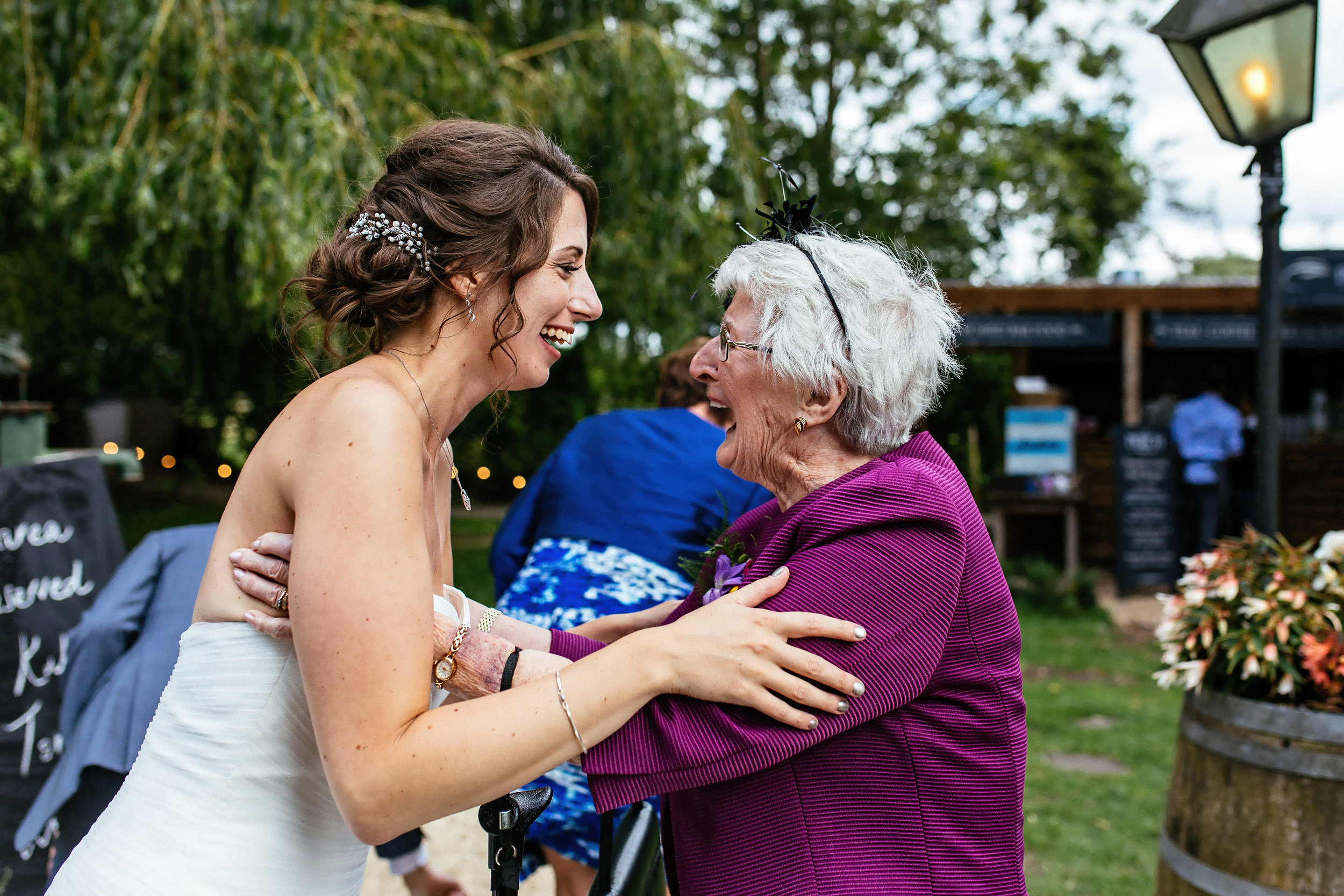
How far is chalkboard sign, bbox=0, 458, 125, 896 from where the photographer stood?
3.28 meters

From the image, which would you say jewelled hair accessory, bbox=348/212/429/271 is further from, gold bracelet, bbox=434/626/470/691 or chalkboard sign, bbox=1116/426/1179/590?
chalkboard sign, bbox=1116/426/1179/590

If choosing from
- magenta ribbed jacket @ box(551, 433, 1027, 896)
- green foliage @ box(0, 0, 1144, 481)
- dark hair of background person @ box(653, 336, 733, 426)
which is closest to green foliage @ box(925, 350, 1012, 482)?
green foliage @ box(0, 0, 1144, 481)

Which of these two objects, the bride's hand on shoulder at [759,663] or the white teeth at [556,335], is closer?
the bride's hand on shoulder at [759,663]

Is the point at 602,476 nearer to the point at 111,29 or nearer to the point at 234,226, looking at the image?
the point at 234,226

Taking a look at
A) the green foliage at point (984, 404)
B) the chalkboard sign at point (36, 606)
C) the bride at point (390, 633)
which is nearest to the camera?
the bride at point (390, 633)

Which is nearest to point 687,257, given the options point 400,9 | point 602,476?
point 400,9

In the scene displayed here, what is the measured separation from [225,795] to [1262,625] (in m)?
2.53

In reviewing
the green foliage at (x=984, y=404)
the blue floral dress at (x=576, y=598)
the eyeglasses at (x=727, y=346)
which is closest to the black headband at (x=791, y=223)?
the eyeglasses at (x=727, y=346)

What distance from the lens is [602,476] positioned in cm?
296

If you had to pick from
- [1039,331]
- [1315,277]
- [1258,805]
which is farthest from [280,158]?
[1315,277]

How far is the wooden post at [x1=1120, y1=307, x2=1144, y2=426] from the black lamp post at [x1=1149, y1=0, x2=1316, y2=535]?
27.0 feet

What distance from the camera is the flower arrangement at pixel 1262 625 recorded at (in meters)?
2.42

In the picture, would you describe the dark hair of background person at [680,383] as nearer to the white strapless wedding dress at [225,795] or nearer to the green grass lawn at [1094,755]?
the white strapless wedding dress at [225,795]

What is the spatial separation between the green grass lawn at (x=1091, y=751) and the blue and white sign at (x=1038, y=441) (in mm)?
1977
